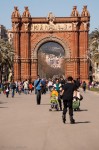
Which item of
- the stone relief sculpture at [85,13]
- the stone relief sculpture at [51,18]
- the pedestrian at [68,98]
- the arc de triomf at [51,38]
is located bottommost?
the pedestrian at [68,98]

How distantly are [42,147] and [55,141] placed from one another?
1.10m

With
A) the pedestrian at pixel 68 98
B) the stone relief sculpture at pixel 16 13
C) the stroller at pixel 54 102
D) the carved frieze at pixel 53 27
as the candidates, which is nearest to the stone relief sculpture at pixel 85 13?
the carved frieze at pixel 53 27

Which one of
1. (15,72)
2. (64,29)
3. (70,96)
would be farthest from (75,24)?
(70,96)

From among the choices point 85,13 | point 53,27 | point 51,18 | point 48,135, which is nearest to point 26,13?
point 51,18

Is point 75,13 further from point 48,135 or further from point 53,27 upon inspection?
point 48,135

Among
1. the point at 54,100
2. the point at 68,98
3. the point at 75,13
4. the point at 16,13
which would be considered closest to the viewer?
the point at 68,98

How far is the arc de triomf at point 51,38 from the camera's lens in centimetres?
8594

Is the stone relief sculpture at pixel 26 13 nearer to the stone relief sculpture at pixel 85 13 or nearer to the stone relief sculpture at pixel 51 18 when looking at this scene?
the stone relief sculpture at pixel 51 18

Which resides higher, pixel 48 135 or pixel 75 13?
pixel 75 13

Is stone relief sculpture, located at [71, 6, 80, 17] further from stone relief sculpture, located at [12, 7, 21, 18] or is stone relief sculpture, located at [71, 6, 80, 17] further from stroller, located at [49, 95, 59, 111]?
stroller, located at [49, 95, 59, 111]

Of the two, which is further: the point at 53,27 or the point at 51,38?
the point at 53,27

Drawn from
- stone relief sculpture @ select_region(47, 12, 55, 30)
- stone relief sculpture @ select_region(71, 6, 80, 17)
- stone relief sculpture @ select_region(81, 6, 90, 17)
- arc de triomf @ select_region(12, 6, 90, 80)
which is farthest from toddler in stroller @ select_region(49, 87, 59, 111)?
stone relief sculpture @ select_region(47, 12, 55, 30)

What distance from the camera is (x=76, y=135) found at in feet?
45.3

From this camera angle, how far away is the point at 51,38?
284 feet
